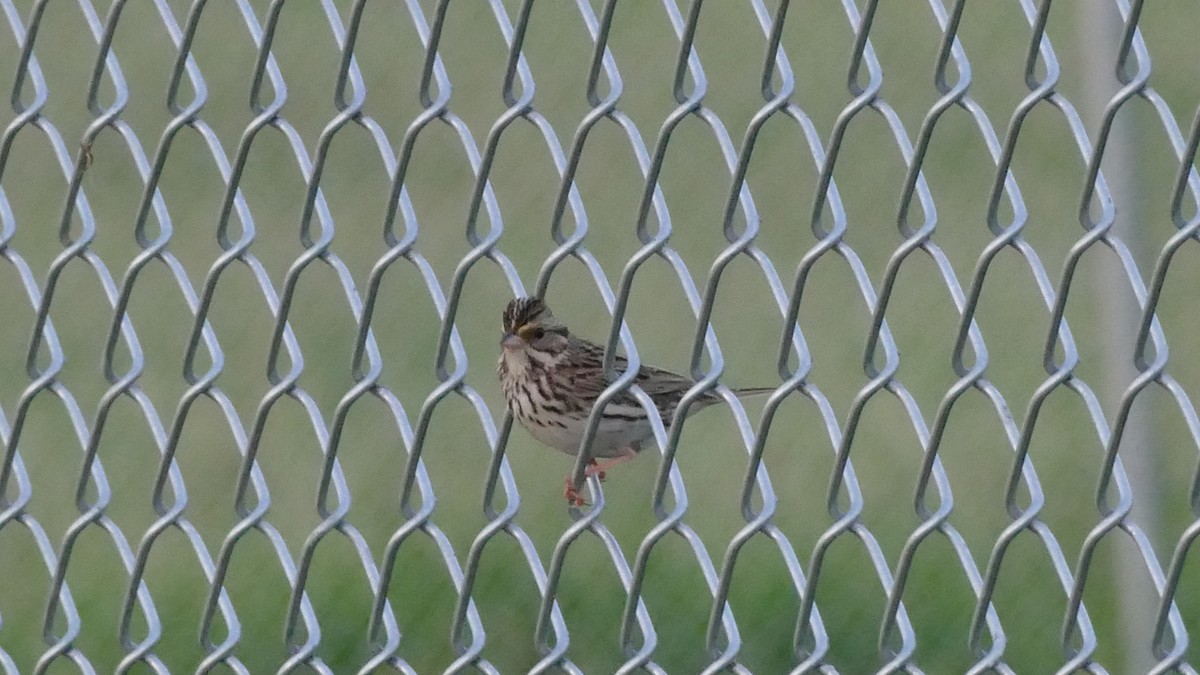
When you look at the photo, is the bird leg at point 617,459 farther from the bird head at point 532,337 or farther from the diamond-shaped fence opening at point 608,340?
the bird head at point 532,337

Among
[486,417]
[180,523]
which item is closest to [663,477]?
[486,417]

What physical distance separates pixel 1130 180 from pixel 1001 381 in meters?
2.57

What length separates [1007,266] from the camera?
7.69 metres

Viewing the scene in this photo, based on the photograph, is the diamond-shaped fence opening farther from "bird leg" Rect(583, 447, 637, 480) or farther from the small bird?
"bird leg" Rect(583, 447, 637, 480)

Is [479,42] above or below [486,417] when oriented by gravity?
above

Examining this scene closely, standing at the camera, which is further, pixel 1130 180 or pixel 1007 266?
pixel 1007 266

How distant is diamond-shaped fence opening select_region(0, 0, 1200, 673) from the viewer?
3203 mm

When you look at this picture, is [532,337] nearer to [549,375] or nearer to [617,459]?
[549,375]

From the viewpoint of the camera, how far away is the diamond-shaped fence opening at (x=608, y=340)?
3.20 metres

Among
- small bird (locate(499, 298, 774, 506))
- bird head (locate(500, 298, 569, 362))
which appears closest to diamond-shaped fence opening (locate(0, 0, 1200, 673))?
small bird (locate(499, 298, 774, 506))

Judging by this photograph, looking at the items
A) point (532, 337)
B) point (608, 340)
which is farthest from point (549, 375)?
point (608, 340)

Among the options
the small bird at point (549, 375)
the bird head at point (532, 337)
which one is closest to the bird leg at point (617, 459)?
the small bird at point (549, 375)

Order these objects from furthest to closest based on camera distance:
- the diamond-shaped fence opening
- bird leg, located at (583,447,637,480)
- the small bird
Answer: the small bird
bird leg, located at (583,447,637,480)
the diamond-shaped fence opening

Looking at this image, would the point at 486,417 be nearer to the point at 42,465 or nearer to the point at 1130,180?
the point at 1130,180
